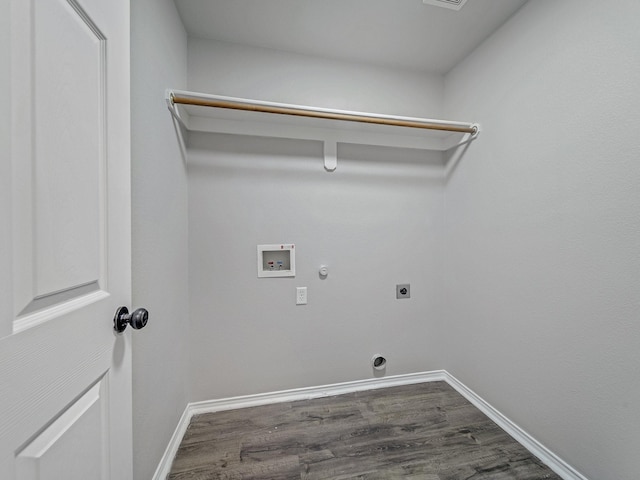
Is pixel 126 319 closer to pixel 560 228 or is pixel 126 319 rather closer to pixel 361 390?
pixel 361 390

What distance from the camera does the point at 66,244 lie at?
1.68 feet

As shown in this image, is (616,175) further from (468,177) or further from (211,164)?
(211,164)

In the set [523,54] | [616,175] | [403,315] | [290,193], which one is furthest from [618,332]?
[290,193]

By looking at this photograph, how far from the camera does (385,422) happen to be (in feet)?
5.05

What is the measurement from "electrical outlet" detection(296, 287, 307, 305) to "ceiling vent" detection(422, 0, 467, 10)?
1869 mm

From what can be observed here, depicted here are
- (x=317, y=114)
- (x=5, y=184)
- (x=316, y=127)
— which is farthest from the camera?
(x=316, y=127)

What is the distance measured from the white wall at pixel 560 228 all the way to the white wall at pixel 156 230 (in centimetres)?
193

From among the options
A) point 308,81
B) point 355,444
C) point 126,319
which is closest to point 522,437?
point 355,444

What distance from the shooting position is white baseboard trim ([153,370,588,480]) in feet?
4.03

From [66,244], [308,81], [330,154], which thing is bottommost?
[66,244]

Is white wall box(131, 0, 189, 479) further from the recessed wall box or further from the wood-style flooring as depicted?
the recessed wall box

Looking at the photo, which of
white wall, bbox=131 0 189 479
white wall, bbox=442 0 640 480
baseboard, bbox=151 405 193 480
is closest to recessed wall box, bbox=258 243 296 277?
white wall, bbox=131 0 189 479

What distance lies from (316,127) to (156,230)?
120cm

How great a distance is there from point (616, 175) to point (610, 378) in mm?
878
